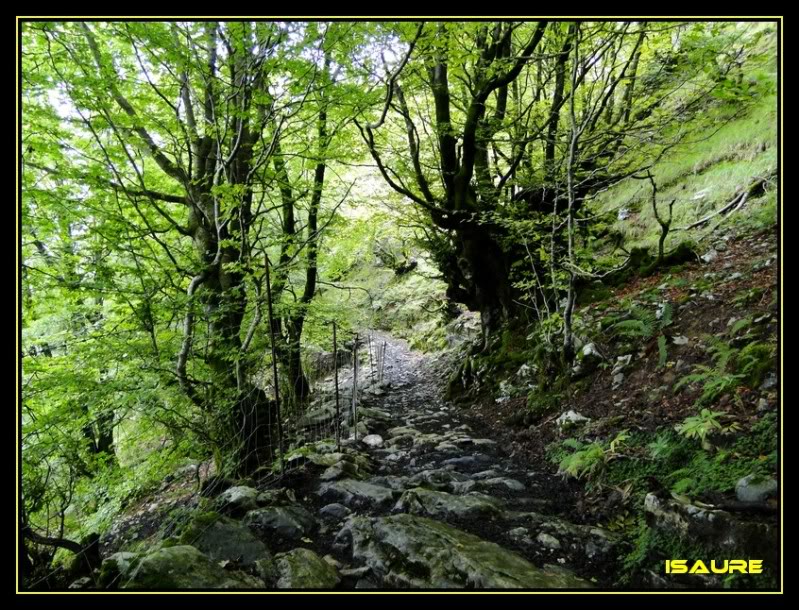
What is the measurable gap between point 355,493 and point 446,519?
4.20 feet

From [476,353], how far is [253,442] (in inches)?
258

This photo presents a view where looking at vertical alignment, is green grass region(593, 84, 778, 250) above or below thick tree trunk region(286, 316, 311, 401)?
above

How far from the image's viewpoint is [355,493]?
473cm

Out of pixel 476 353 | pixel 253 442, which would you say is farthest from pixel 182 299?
pixel 476 353

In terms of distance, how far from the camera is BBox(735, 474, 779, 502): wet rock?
278cm

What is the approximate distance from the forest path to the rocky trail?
12 mm

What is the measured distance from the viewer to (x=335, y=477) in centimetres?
522

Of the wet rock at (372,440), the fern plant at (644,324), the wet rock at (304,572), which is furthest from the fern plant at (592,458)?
the wet rock at (372,440)

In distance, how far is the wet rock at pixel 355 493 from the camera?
4531 mm

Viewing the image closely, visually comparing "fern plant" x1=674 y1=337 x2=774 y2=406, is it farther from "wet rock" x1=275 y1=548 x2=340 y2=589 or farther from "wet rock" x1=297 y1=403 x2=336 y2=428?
"wet rock" x1=297 y1=403 x2=336 y2=428

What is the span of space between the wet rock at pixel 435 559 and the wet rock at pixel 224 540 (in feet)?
2.57

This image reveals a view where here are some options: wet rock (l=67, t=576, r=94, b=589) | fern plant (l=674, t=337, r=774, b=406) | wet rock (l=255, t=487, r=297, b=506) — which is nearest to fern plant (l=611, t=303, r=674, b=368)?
fern plant (l=674, t=337, r=774, b=406)

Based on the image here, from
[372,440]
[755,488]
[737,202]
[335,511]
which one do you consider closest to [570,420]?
[755,488]
